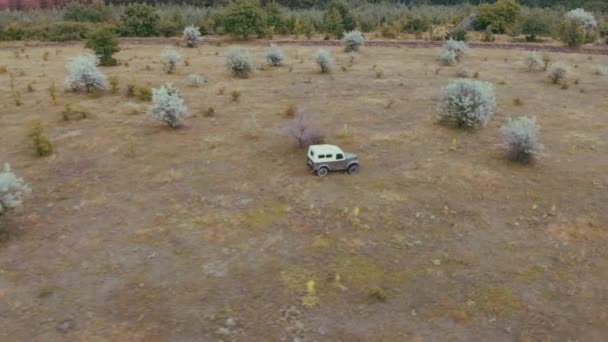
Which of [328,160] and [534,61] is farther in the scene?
[534,61]

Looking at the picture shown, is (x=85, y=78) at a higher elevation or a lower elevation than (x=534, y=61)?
lower

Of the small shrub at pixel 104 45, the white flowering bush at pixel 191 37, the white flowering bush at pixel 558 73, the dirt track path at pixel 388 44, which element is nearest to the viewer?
the white flowering bush at pixel 558 73

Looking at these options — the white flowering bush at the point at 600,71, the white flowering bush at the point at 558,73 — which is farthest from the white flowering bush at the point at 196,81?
the white flowering bush at the point at 600,71

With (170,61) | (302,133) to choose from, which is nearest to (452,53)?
(170,61)

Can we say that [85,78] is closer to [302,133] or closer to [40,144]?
[40,144]

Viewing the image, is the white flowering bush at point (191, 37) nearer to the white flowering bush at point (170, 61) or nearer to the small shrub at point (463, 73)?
the white flowering bush at point (170, 61)

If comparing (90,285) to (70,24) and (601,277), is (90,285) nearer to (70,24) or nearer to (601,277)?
(601,277)
